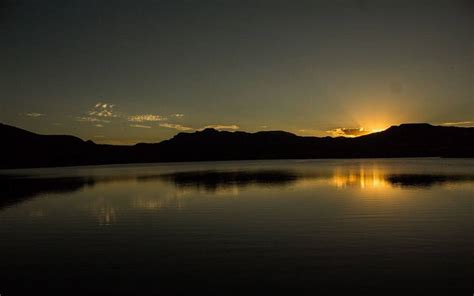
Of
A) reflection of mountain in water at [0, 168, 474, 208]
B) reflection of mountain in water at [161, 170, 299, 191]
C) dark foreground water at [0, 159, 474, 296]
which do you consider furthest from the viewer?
reflection of mountain in water at [161, 170, 299, 191]

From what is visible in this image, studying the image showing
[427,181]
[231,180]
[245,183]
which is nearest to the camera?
[427,181]

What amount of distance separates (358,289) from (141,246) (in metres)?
14.3

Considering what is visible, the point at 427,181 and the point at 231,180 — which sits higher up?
the point at 231,180

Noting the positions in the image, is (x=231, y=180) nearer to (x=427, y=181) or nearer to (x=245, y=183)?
(x=245, y=183)

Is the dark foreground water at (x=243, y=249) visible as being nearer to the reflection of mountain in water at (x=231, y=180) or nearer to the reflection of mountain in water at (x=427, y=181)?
the reflection of mountain in water at (x=427, y=181)

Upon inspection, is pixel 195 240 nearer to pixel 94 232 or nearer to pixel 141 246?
pixel 141 246

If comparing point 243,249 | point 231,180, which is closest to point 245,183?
point 231,180

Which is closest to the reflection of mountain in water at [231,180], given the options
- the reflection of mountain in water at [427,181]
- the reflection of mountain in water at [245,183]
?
the reflection of mountain in water at [245,183]

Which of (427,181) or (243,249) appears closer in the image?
(243,249)

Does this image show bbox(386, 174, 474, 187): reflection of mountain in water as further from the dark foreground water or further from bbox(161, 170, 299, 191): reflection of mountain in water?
the dark foreground water

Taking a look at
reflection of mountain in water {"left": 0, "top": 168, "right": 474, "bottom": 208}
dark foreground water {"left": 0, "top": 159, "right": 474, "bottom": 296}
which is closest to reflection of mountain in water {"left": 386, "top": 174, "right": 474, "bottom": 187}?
reflection of mountain in water {"left": 0, "top": 168, "right": 474, "bottom": 208}

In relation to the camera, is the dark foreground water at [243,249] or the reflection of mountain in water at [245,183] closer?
the dark foreground water at [243,249]

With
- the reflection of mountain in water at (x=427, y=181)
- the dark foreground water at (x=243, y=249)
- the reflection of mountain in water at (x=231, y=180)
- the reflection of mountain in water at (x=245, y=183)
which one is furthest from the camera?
the reflection of mountain in water at (x=231, y=180)

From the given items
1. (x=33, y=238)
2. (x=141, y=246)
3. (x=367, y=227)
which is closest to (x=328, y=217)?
(x=367, y=227)
